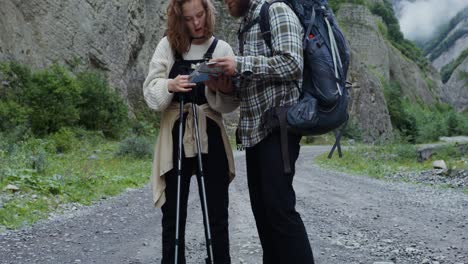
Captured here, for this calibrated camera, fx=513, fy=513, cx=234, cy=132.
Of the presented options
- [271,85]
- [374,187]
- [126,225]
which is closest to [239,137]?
[271,85]

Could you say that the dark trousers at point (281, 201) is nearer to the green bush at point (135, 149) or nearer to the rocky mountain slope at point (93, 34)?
the green bush at point (135, 149)

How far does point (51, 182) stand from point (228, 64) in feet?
20.4

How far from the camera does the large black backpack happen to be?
8.21ft

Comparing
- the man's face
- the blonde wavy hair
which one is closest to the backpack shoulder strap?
the blonde wavy hair

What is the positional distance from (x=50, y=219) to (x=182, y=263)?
3.75m

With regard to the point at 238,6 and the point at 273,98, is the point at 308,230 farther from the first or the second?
the point at 238,6

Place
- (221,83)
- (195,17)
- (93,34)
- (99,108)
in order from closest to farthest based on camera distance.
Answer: (221,83)
(195,17)
(99,108)
(93,34)

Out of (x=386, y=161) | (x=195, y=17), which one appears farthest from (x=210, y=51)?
(x=386, y=161)

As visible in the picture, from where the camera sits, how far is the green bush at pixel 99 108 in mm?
22094

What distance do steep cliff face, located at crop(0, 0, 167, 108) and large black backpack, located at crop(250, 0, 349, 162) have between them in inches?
849

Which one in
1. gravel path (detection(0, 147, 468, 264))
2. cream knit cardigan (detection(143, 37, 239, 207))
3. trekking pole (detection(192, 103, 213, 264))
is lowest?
gravel path (detection(0, 147, 468, 264))

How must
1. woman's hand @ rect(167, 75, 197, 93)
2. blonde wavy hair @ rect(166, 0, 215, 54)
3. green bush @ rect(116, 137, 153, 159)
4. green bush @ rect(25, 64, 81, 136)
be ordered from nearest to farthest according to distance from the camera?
woman's hand @ rect(167, 75, 197, 93)
blonde wavy hair @ rect(166, 0, 215, 54)
green bush @ rect(116, 137, 153, 159)
green bush @ rect(25, 64, 81, 136)

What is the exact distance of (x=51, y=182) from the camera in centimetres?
801

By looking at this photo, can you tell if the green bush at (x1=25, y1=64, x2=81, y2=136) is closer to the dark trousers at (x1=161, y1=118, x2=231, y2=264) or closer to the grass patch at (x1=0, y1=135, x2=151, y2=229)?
the grass patch at (x1=0, y1=135, x2=151, y2=229)
